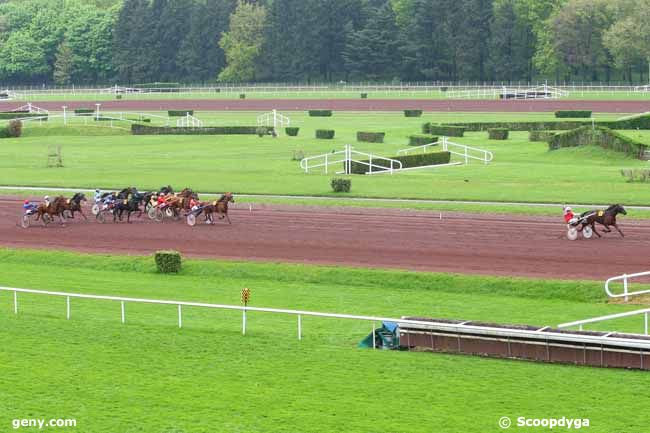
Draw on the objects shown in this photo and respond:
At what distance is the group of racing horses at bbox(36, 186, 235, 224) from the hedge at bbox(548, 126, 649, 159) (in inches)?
816

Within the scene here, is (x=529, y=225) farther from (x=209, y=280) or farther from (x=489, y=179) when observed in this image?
(x=489, y=179)

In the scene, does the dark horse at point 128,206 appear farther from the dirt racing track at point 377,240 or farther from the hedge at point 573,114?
the hedge at point 573,114

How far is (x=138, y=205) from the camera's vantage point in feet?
102

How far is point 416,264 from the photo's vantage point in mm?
23547

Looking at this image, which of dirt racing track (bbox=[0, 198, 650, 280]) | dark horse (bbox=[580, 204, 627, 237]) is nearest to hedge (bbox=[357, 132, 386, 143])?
dirt racing track (bbox=[0, 198, 650, 280])

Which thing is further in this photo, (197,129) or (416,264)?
(197,129)

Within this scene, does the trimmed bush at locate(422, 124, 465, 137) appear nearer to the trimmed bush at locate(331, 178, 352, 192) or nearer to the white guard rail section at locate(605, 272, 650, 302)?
the trimmed bush at locate(331, 178, 352, 192)

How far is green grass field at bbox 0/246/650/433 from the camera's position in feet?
43.4

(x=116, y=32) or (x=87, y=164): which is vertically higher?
(x=116, y=32)

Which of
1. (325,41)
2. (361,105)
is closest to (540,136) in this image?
(361,105)

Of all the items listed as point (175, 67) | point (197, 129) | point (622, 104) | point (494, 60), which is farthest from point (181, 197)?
point (175, 67)

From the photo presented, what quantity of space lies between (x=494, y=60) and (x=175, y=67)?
124ft

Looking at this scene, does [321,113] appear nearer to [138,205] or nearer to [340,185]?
[340,185]

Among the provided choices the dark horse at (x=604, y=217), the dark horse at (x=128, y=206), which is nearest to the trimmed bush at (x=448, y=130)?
the dark horse at (x=128, y=206)
